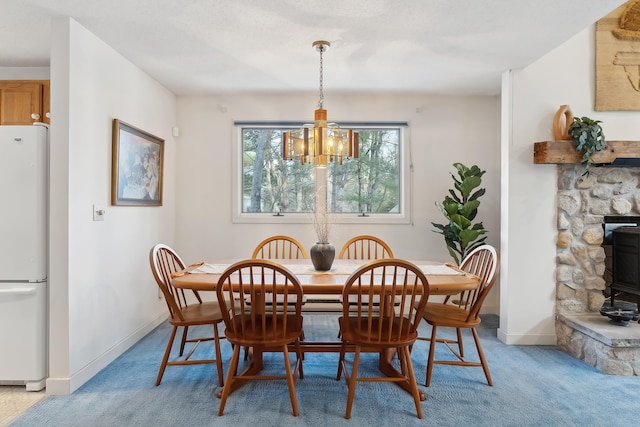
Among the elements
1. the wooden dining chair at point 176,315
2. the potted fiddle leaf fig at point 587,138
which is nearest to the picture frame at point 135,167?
the wooden dining chair at point 176,315

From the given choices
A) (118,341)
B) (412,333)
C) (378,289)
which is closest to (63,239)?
(118,341)

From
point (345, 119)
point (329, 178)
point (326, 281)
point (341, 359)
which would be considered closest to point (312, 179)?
point (329, 178)

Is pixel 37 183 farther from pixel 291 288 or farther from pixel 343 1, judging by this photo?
pixel 343 1

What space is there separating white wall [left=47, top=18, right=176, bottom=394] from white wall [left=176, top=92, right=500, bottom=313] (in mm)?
740

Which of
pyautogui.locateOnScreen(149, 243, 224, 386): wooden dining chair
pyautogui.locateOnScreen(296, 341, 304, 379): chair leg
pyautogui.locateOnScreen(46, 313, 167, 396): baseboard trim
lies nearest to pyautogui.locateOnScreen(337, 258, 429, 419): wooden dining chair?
pyautogui.locateOnScreen(296, 341, 304, 379): chair leg

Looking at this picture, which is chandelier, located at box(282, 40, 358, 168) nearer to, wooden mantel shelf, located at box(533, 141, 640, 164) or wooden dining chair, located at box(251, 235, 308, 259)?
wooden dining chair, located at box(251, 235, 308, 259)

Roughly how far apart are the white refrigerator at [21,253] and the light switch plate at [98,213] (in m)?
0.33

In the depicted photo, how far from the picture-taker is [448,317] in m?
2.60

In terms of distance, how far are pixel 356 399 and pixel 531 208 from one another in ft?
7.26

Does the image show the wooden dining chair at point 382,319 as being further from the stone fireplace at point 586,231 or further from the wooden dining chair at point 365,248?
the stone fireplace at point 586,231

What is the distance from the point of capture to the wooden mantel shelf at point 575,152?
3135mm

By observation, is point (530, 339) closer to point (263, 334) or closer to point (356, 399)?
point (356, 399)

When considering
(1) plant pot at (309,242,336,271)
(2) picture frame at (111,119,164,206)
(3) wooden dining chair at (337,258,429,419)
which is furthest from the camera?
(2) picture frame at (111,119,164,206)

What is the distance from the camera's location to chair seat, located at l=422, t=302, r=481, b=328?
8.29ft
